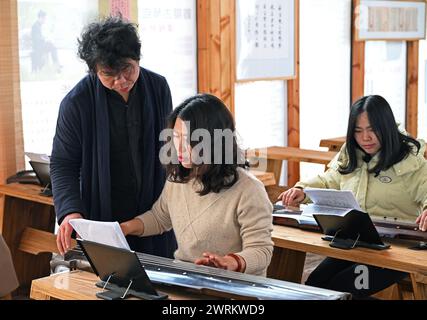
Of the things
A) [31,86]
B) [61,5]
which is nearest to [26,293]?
[31,86]

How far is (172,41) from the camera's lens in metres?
4.80

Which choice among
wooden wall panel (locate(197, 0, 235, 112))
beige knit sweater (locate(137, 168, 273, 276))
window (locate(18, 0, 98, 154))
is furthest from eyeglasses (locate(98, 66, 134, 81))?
wooden wall panel (locate(197, 0, 235, 112))

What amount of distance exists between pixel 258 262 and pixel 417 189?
1.13 m

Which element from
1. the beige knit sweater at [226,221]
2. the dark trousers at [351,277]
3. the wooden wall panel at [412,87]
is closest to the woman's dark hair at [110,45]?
the beige knit sweater at [226,221]

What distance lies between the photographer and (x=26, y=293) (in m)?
4.07

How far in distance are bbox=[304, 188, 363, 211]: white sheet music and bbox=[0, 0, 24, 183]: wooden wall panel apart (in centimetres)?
194

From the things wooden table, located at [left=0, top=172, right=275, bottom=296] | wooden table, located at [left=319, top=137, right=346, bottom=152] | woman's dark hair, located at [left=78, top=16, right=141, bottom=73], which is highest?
woman's dark hair, located at [left=78, top=16, right=141, bottom=73]

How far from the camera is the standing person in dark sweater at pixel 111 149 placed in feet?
8.42

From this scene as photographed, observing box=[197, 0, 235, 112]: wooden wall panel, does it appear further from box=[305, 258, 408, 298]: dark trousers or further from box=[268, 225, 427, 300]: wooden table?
box=[305, 258, 408, 298]: dark trousers

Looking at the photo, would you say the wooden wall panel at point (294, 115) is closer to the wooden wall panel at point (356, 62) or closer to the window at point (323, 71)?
the window at point (323, 71)

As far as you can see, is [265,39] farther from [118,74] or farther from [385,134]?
[118,74]

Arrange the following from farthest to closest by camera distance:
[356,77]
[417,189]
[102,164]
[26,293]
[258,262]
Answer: [356,77]
[26,293]
[417,189]
[102,164]
[258,262]

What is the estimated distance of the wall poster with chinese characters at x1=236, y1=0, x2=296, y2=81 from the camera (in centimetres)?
515
